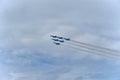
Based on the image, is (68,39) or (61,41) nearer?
(68,39)

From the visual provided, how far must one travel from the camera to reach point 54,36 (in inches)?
7180

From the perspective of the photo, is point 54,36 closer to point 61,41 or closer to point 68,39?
point 61,41

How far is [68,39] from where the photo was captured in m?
163

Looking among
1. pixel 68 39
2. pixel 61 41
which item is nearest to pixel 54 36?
pixel 61 41

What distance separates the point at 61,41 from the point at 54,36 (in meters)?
8.97

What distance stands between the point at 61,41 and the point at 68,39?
44.2ft

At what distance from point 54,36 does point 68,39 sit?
2163 centimetres

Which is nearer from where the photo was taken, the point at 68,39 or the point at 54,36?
the point at 68,39

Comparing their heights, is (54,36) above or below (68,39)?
above
